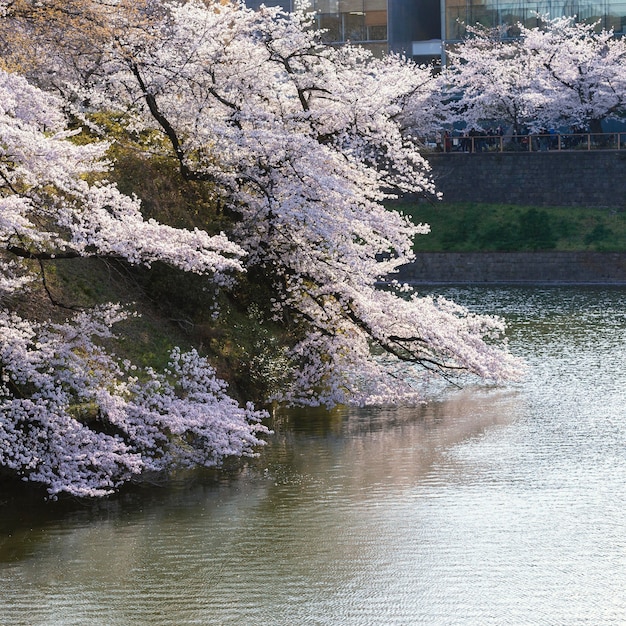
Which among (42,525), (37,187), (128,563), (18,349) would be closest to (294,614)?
(128,563)

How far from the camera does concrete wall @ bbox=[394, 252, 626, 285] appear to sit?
45.8 meters

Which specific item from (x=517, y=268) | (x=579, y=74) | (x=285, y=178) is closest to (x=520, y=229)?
(x=517, y=268)

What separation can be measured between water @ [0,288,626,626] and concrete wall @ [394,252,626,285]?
2559cm

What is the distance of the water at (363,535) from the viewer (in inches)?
488

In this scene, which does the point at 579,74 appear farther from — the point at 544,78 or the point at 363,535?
the point at 363,535

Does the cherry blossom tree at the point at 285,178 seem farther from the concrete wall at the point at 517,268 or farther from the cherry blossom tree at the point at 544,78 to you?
the cherry blossom tree at the point at 544,78

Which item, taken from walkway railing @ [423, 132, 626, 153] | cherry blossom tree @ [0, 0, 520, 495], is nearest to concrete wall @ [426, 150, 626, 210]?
walkway railing @ [423, 132, 626, 153]

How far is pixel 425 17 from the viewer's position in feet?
213

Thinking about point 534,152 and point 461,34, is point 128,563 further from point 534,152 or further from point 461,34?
point 461,34

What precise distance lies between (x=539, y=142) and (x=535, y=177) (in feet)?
9.84

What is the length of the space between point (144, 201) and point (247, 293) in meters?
2.46

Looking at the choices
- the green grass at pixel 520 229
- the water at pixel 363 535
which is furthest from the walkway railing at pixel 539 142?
the water at pixel 363 535

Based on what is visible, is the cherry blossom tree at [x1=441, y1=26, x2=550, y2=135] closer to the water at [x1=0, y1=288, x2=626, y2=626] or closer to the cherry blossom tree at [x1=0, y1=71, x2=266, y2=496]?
the water at [x1=0, y1=288, x2=626, y2=626]

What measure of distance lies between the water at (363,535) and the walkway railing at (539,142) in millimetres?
31566
